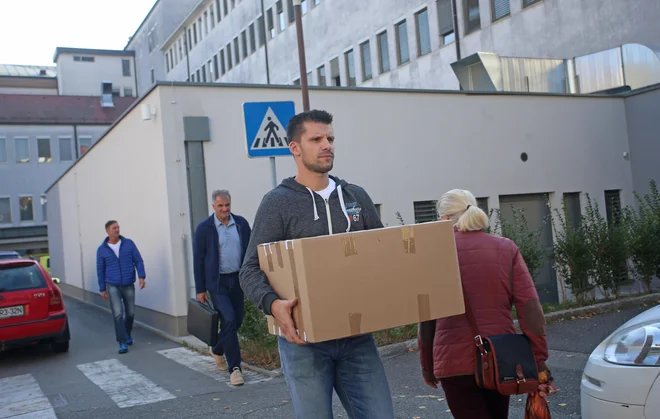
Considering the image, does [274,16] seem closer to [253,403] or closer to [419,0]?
[419,0]

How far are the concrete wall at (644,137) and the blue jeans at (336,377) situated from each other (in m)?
15.4

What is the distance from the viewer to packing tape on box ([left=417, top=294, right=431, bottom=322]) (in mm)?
3023

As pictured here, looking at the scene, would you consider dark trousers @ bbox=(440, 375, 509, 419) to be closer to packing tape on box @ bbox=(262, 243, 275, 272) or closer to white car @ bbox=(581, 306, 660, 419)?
white car @ bbox=(581, 306, 660, 419)

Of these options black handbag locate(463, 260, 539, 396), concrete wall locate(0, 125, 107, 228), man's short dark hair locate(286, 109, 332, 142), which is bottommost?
black handbag locate(463, 260, 539, 396)

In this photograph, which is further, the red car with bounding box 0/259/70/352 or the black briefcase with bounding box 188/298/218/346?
the red car with bounding box 0/259/70/352

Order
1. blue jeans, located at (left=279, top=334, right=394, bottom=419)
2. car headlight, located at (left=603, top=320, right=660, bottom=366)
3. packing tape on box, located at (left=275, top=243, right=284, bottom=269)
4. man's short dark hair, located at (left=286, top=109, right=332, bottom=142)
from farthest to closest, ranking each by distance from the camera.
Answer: car headlight, located at (left=603, top=320, right=660, bottom=366)
man's short dark hair, located at (left=286, top=109, right=332, bottom=142)
blue jeans, located at (left=279, top=334, right=394, bottom=419)
packing tape on box, located at (left=275, top=243, right=284, bottom=269)

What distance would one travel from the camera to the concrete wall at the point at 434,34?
21.0 meters

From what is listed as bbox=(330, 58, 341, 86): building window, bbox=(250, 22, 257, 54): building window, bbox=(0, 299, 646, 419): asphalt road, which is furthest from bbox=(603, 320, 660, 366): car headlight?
bbox=(250, 22, 257, 54): building window

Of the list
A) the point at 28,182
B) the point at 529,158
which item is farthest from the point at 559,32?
the point at 28,182

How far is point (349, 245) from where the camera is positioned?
2.92 metres

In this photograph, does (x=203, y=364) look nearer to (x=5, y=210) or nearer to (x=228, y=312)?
(x=228, y=312)

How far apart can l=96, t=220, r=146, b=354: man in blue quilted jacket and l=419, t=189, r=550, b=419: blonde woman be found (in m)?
7.90

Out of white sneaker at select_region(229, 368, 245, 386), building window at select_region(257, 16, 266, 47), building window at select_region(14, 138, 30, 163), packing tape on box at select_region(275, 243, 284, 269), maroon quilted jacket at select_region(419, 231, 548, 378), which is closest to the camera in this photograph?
packing tape on box at select_region(275, 243, 284, 269)

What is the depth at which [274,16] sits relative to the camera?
4094 centimetres
